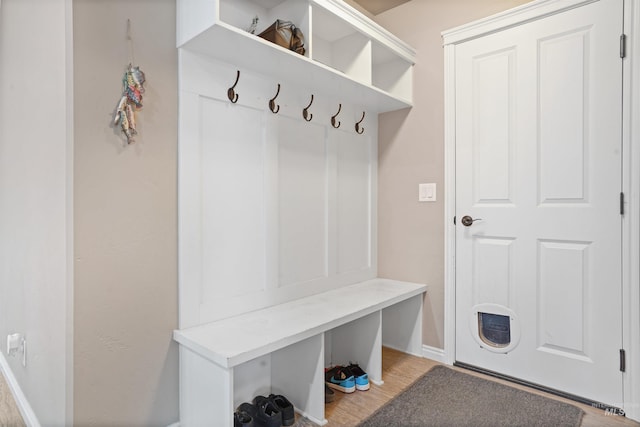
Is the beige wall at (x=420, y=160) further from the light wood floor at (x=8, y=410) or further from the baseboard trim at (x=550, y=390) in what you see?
the light wood floor at (x=8, y=410)

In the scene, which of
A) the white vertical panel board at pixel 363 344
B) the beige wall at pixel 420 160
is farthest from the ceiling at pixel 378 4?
the white vertical panel board at pixel 363 344

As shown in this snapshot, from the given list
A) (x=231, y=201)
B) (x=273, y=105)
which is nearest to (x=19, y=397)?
(x=231, y=201)

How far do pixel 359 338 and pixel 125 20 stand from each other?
6.38 feet

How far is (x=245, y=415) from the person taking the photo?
1.66 meters

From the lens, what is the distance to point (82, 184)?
1.31m

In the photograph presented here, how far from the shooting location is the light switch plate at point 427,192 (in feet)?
7.84

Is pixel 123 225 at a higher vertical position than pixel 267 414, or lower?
higher

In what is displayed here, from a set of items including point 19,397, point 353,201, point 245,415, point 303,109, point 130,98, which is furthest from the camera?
point 353,201

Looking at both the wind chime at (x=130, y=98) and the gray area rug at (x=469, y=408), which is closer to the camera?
the wind chime at (x=130, y=98)

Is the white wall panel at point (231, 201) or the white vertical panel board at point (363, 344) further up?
the white wall panel at point (231, 201)

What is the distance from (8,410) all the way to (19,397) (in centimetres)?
11

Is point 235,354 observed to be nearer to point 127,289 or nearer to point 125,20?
point 127,289

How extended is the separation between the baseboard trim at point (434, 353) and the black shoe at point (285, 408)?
107cm

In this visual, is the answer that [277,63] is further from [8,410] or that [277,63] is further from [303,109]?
[8,410]
